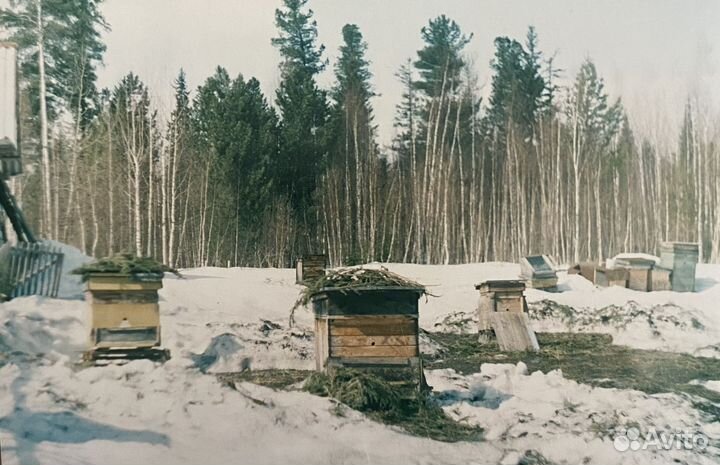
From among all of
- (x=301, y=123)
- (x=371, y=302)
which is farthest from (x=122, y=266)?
(x=301, y=123)

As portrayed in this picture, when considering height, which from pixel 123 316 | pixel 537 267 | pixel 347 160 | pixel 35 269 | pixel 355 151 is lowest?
pixel 123 316

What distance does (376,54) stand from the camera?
747 centimetres

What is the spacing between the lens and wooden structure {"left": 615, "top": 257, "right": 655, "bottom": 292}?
10.3 metres

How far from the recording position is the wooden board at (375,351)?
239 inches

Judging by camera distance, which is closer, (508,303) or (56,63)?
(56,63)

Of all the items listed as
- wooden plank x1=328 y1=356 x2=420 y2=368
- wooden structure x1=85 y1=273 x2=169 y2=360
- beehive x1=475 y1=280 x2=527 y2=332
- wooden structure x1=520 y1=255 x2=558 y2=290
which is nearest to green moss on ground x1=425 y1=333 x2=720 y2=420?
beehive x1=475 y1=280 x2=527 y2=332

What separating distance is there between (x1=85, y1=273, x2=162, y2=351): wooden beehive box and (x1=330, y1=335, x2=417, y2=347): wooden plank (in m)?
1.52

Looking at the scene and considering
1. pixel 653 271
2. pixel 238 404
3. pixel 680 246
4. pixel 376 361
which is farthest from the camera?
pixel 653 271

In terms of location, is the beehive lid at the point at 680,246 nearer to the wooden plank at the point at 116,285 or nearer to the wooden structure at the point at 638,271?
the wooden structure at the point at 638,271

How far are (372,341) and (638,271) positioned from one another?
5.87 m

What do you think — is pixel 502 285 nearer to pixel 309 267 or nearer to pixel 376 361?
pixel 309 267

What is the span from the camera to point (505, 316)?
28.5ft

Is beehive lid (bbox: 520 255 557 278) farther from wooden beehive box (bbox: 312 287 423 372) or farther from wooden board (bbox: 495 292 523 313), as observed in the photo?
wooden beehive box (bbox: 312 287 423 372)

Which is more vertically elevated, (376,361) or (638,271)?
(638,271)
